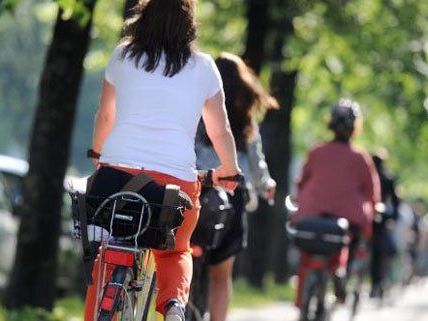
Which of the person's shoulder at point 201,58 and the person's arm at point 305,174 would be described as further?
the person's arm at point 305,174

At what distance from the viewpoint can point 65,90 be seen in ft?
40.8

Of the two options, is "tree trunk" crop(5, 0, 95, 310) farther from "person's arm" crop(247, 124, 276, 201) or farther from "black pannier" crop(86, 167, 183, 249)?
"black pannier" crop(86, 167, 183, 249)

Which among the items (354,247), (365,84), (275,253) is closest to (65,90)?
(354,247)

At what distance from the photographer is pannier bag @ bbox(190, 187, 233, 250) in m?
8.48

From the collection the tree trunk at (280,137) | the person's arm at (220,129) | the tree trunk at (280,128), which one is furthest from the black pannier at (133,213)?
the tree trunk at (280,137)

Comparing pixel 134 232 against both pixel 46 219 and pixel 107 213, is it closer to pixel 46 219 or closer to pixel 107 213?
pixel 107 213

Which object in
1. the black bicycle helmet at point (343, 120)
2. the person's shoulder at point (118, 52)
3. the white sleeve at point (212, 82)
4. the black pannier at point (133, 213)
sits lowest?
the black pannier at point (133, 213)

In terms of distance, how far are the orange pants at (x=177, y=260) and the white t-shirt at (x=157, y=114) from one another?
3 cm

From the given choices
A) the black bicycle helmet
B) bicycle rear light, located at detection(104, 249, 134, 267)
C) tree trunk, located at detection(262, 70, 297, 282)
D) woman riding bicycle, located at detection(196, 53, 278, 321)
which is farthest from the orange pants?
A: tree trunk, located at detection(262, 70, 297, 282)

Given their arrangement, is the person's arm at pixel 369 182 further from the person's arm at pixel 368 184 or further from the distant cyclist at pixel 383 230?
the distant cyclist at pixel 383 230

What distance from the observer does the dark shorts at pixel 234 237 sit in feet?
31.3

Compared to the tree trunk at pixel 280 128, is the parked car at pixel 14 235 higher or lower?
lower

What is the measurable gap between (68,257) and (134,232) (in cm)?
1138

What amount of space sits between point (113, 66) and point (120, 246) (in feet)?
2.88
